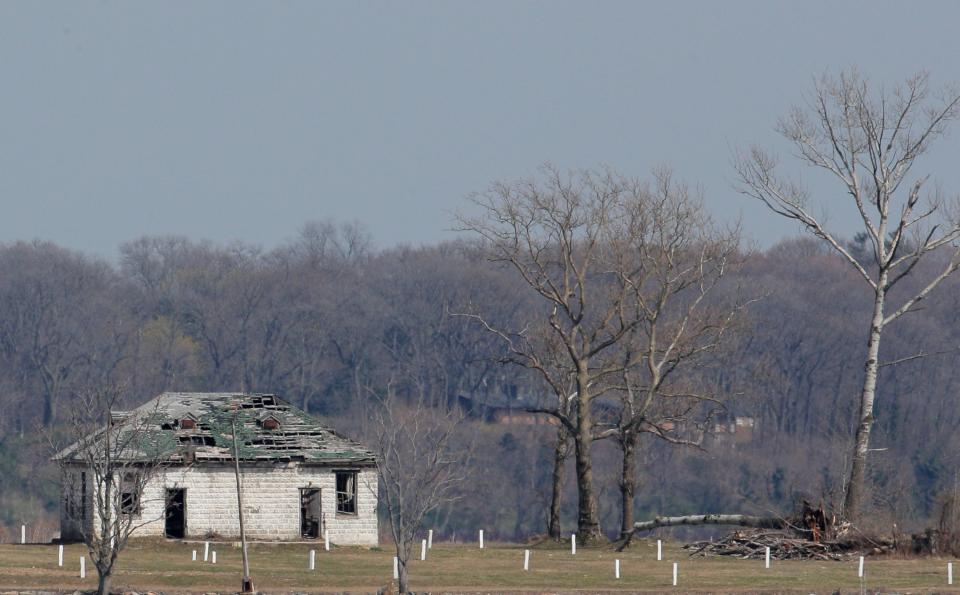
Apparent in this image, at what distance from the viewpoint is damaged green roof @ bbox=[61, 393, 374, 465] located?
6300 centimetres

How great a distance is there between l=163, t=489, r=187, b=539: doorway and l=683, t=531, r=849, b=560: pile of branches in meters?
16.1

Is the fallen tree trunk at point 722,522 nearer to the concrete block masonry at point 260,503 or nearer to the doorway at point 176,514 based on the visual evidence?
the concrete block masonry at point 260,503

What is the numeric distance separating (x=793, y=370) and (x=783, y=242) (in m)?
41.1

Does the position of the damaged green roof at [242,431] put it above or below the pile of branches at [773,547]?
above

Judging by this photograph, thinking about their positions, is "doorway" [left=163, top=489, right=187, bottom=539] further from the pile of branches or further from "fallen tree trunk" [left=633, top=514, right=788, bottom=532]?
the pile of branches

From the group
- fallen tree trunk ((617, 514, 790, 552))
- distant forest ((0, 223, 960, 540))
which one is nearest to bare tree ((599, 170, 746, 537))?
fallen tree trunk ((617, 514, 790, 552))

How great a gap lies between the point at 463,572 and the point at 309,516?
52.4ft

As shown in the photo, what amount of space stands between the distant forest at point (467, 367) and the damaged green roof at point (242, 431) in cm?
2919

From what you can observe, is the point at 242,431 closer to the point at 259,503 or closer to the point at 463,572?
the point at 259,503

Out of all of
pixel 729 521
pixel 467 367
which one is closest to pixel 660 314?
pixel 729 521

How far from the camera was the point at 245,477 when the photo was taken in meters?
63.0

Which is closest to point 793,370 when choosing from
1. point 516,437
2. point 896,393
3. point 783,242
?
point 896,393

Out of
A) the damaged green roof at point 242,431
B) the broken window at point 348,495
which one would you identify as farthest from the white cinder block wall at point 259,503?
the damaged green roof at point 242,431

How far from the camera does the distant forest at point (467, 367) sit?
351 feet
